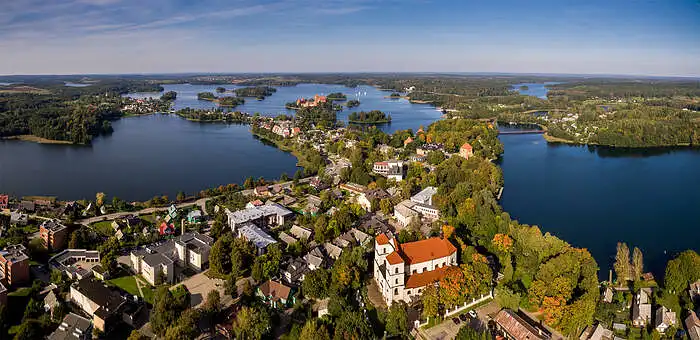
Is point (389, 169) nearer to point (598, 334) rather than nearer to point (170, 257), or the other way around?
point (170, 257)

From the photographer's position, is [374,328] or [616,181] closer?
[374,328]

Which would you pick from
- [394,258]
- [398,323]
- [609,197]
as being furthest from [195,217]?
[609,197]

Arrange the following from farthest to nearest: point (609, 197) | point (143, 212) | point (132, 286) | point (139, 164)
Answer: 1. point (139, 164)
2. point (609, 197)
3. point (143, 212)
4. point (132, 286)

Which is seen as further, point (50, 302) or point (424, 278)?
point (424, 278)

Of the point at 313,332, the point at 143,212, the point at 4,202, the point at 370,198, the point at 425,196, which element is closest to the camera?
the point at 313,332

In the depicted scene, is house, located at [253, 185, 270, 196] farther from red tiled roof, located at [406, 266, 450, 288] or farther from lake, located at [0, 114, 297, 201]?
red tiled roof, located at [406, 266, 450, 288]

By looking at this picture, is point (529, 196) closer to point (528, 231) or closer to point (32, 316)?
point (528, 231)

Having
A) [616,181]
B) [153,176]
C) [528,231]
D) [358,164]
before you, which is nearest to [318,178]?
[358,164]
